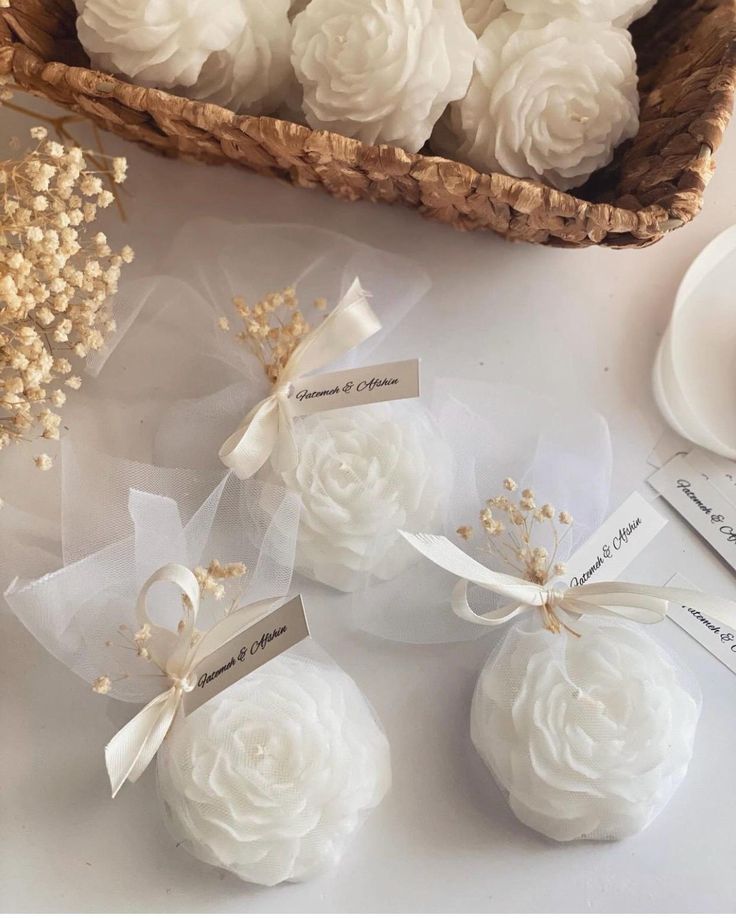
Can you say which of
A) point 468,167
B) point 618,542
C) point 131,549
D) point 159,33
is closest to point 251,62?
point 159,33

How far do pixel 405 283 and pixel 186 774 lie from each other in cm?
48

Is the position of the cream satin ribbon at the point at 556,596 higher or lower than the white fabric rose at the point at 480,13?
lower

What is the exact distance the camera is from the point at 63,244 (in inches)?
26.2

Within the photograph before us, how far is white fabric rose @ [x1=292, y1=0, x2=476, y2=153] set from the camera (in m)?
0.68

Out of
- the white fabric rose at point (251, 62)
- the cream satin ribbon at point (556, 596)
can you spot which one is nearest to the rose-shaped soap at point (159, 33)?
the white fabric rose at point (251, 62)

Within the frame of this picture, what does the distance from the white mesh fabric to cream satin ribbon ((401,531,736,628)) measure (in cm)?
13

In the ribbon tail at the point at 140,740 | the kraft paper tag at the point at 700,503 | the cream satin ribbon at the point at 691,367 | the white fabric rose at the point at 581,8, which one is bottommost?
the ribbon tail at the point at 140,740

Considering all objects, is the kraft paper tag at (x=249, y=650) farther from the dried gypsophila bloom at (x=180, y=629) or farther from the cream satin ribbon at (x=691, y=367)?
the cream satin ribbon at (x=691, y=367)

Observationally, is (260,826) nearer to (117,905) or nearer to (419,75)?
(117,905)

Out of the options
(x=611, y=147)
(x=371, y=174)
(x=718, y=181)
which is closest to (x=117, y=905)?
(x=371, y=174)

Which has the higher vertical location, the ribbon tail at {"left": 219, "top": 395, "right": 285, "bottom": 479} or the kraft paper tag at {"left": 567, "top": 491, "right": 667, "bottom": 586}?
the kraft paper tag at {"left": 567, "top": 491, "right": 667, "bottom": 586}

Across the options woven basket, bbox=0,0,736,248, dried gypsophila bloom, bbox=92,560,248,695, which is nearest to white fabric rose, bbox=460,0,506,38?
woven basket, bbox=0,0,736,248

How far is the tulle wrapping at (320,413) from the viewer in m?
0.74

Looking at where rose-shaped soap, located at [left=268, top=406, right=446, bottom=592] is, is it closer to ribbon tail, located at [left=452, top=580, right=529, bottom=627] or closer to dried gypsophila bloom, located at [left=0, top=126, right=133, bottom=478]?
ribbon tail, located at [left=452, top=580, right=529, bottom=627]
